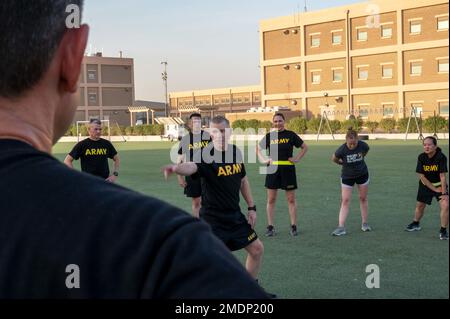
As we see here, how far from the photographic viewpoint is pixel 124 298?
1.00 meters

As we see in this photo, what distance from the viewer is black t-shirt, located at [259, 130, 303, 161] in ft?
36.3

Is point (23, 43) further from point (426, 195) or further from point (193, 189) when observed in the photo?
point (193, 189)

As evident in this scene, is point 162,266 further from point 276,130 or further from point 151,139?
point 151,139

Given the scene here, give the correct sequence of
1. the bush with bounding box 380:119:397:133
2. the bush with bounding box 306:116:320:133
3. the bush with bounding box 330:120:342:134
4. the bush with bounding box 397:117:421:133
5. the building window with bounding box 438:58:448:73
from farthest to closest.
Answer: the building window with bounding box 438:58:448:73, the bush with bounding box 306:116:320:133, the bush with bounding box 330:120:342:134, the bush with bounding box 380:119:397:133, the bush with bounding box 397:117:421:133

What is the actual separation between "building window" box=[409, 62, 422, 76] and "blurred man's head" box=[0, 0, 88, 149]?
181ft

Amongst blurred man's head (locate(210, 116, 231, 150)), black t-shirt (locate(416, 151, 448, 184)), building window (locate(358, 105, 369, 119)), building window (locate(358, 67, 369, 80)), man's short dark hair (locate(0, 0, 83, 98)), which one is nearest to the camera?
man's short dark hair (locate(0, 0, 83, 98))

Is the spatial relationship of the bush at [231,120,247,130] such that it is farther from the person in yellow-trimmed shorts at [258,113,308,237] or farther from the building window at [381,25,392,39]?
the person in yellow-trimmed shorts at [258,113,308,237]

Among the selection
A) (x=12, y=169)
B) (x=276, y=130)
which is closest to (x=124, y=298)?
(x=12, y=169)

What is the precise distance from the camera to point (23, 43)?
1.21m

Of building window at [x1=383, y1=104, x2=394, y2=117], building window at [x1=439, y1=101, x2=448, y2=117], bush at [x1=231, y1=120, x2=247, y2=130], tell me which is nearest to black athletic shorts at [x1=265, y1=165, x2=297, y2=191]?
bush at [x1=231, y1=120, x2=247, y2=130]

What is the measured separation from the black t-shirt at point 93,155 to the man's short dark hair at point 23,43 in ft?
33.5

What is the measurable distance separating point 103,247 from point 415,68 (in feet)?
182

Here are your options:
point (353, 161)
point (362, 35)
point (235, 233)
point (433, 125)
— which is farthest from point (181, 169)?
point (362, 35)
